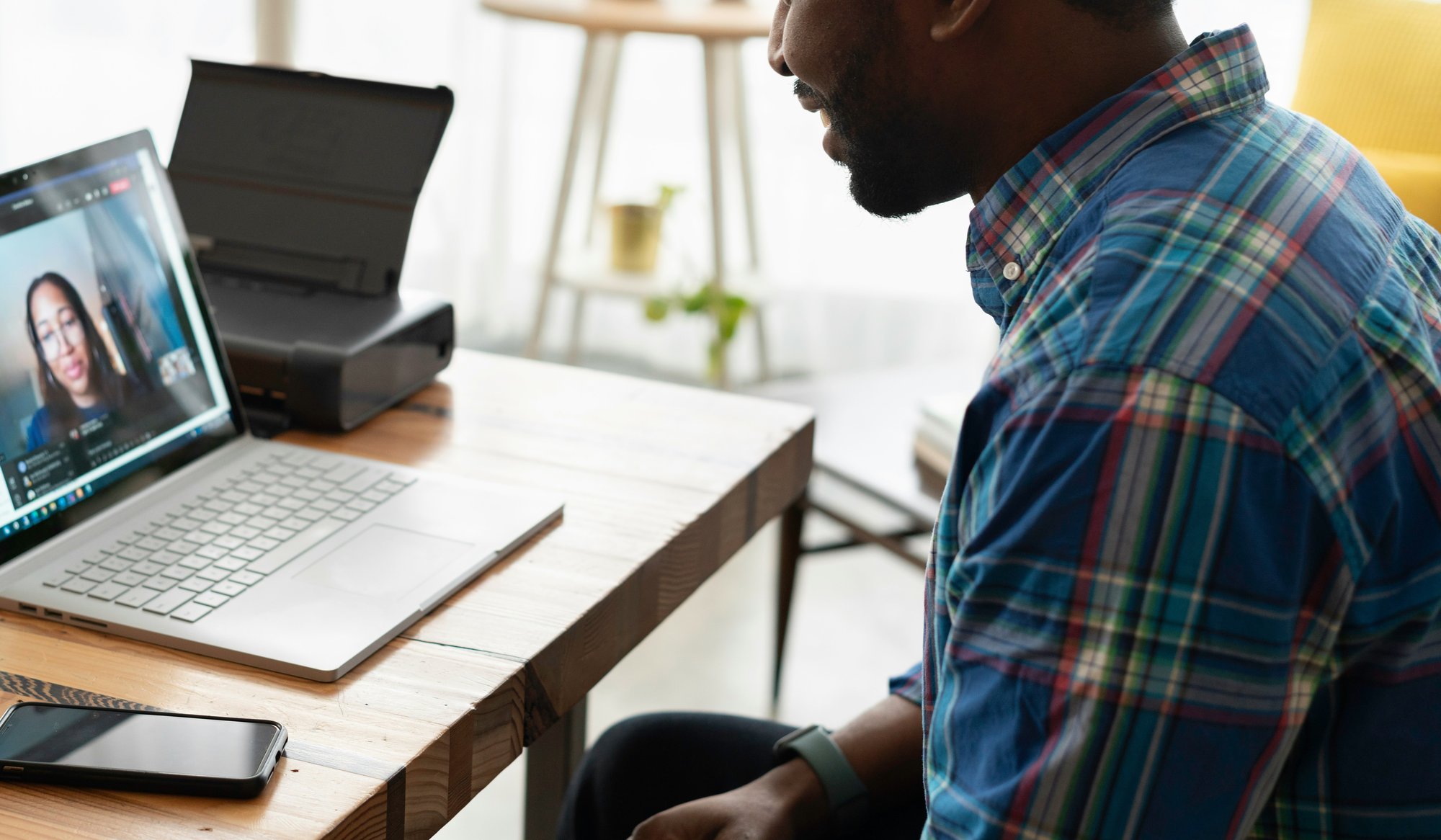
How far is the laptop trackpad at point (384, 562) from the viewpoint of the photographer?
85cm

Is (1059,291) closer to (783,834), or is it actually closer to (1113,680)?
(1113,680)

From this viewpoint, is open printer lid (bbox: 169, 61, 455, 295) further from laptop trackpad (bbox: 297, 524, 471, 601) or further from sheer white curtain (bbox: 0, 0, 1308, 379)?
sheer white curtain (bbox: 0, 0, 1308, 379)

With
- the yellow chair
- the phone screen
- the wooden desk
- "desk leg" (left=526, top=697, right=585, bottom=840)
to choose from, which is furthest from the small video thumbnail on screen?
the yellow chair

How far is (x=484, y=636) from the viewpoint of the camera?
2.69 ft

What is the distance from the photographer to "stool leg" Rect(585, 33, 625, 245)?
280 centimetres

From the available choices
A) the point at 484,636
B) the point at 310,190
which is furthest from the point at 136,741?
the point at 310,190

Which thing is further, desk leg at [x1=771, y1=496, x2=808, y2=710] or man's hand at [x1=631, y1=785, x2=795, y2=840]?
desk leg at [x1=771, y1=496, x2=808, y2=710]

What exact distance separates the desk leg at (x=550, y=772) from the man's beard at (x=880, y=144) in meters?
0.47

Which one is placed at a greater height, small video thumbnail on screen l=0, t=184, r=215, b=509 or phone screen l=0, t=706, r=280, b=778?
small video thumbnail on screen l=0, t=184, r=215, b=509

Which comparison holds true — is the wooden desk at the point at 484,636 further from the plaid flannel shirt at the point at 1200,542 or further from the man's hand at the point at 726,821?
the plaid flannel shirt at the point at 1200,542

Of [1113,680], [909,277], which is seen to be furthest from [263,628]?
[909,277]

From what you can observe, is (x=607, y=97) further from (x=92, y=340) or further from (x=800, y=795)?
(x=800, y=795)

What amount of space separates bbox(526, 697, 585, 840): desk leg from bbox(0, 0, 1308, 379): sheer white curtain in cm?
198

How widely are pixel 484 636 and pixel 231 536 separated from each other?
0.71 feet
